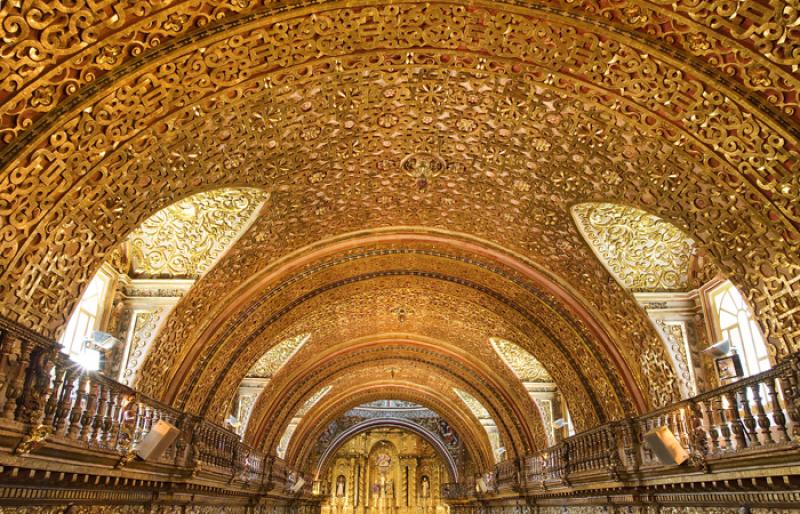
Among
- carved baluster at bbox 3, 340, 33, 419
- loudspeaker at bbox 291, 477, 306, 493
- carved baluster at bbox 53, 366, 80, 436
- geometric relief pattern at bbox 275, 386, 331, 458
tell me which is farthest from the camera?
loudspeaker at bbox 291, 477, 306, 493

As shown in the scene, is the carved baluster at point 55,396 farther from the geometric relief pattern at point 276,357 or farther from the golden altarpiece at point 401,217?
the geometric relief pattern at point 276,357

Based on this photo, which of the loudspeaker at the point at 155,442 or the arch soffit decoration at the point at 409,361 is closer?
the loudspeaker at the point at 155,442

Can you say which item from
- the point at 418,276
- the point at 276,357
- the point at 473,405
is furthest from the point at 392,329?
the point at 473,405

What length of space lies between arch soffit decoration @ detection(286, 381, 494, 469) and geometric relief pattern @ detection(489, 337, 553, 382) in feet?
21.6

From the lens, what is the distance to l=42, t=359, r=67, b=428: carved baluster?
19.1ft

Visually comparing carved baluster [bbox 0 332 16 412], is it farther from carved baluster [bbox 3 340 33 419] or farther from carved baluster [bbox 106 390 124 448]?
carved baluster [bbox 106 390 124 448]

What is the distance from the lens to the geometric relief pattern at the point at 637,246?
880cm

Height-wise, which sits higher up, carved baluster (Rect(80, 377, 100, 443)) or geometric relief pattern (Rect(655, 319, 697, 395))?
geometric relief pattern (Rect(655, 319, 697, 395))

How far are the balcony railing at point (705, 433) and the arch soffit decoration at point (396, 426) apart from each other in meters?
17.5

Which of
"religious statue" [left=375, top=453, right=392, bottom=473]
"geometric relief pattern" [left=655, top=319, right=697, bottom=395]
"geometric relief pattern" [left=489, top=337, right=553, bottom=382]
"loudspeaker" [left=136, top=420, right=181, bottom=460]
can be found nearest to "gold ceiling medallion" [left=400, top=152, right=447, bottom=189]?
"geometric relief pattern" [left=655, top=319, right=697, bottom=395]

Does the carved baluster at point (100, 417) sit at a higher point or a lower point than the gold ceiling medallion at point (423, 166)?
lower

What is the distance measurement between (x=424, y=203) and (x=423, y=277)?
299cm

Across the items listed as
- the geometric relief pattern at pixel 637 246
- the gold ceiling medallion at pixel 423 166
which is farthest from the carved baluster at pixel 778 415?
the gold ceiling medallion at pixel 423 166

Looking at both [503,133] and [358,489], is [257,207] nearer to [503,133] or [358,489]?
[503,133]
